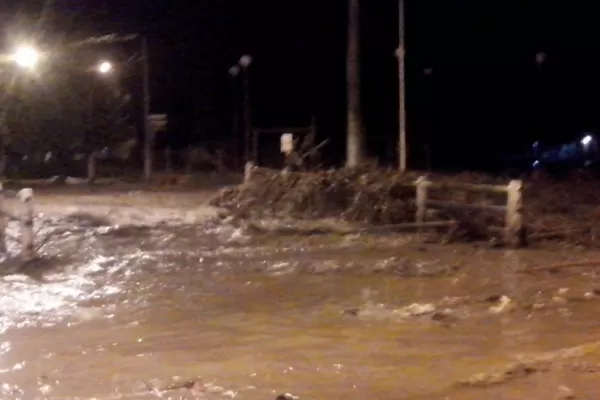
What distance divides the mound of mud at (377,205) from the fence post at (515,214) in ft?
2.13

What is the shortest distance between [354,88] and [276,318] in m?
15.2

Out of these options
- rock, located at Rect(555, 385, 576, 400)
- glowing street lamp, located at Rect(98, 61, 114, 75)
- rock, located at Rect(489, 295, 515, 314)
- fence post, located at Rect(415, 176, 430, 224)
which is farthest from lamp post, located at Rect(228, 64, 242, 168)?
rock, located at Rect(555, 385, 576, 400)

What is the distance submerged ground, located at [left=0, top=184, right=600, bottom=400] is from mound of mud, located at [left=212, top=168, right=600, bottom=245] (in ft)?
Answer: 3.66

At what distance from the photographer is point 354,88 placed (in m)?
25.5

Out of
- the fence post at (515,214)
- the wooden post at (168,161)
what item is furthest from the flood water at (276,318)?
the wooden post at (168,161)

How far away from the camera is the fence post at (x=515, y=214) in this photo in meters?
16.0

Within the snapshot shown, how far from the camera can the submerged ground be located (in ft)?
26.6

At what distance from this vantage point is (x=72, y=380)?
838cm

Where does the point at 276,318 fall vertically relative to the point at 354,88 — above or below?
below

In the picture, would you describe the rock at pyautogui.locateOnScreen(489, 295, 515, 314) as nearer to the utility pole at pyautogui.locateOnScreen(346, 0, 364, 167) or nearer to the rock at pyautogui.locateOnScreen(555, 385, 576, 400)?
the rock at pyautogui.locateOnScreen(555, 385, 576, 400)

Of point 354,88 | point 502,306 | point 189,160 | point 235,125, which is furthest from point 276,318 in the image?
point 235,125

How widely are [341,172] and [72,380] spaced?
1290 centimetres

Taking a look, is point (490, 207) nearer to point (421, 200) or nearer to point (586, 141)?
point (421, 200)

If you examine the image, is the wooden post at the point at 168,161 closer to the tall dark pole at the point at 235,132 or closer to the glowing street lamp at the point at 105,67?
the tall dark pole at the point at 235,132
